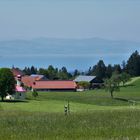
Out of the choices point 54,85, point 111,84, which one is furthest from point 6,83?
point 54,85

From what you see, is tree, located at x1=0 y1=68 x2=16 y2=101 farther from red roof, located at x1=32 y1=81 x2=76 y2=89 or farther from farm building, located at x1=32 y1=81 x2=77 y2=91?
farm building, located at x1=32 y1=81 x2=77 y2=91

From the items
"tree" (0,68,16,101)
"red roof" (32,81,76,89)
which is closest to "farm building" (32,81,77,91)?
"red roof" (32,81,76,89)

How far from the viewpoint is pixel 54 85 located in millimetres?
178875

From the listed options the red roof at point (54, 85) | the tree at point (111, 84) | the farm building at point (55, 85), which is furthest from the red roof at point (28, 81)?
the tree at point (111, 84)

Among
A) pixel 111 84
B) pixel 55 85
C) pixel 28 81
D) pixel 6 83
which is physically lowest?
pixel 6 83

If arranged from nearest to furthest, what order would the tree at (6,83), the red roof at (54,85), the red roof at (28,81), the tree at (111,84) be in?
1. the tree at (6,83)
2. the tree at (111,84)
3. the red roof at (54,85)
4. the red roof at (28,81)

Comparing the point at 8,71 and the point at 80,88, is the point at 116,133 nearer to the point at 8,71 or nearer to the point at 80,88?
the point at 8,71

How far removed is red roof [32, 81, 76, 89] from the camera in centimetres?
17525

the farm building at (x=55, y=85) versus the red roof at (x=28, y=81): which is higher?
the red roof at (x=28, y=81)

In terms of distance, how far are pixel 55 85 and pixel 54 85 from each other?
31 cm

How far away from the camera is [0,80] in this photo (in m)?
104

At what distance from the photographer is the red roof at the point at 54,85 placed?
175 meters

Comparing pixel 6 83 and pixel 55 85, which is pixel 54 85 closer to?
pixel 55 85

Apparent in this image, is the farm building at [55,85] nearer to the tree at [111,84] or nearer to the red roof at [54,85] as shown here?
the red roof at [54,85]
